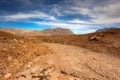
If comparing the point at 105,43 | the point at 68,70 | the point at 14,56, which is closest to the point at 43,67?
the point at 68,70

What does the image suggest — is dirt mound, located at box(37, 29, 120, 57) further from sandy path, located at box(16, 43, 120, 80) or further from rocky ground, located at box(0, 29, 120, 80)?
sandy path, located at box(16, 43, 120, 80)

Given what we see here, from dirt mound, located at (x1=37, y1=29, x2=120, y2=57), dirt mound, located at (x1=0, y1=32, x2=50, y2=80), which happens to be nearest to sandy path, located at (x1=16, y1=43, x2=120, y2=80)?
dirt mound, located at (x1=0, y1=32, x2=50, y2=80)

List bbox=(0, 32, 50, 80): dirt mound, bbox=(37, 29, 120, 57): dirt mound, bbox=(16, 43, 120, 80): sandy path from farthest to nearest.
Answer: bbox=(37, 29, 120, 57): dirt mound, bbox=(0, 32, 50, 80): dirt mound, bbox=(16, 43, 120, 80): sandy path

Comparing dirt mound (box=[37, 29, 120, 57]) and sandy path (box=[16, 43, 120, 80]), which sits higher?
dirt mound (box=[37, 29, 120, 57])

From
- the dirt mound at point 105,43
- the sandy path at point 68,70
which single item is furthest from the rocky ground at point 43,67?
the dirt mound at point 105,43

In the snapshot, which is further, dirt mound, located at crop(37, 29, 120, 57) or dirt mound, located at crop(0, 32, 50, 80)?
dirt mound, located at crop(37, 29, 120, 57)

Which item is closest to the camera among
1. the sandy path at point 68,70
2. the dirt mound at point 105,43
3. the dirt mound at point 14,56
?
the sandy path at point 68,70

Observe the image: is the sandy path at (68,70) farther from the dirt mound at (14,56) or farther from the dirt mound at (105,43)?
the dirt mound at (105,43)

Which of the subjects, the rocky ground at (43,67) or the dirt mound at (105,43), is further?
the dirt mound at (105,43)

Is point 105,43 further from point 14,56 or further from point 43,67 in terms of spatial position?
point 14,56

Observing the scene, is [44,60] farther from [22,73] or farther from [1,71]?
[1,71]

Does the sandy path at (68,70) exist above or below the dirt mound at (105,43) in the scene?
below

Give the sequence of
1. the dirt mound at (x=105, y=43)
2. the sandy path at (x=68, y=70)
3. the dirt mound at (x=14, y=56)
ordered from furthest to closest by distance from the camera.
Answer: the dirt mound at (x=105, y=43)
the dirt mound at (x=14, y=56)
the sandy path at (x=68, y=70)

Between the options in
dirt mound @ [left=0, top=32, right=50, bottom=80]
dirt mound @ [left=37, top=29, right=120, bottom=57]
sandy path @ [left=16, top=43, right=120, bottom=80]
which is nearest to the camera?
sandy path @ [left=16, top=43, right=120, bottom=80]
